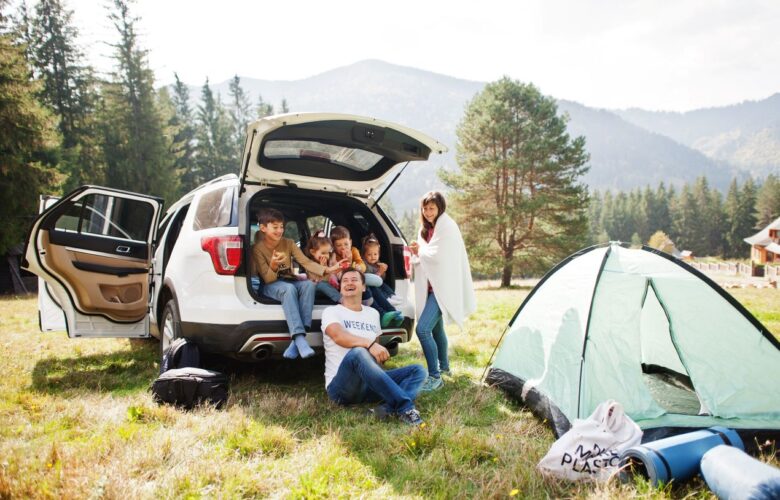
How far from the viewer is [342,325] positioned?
359cm

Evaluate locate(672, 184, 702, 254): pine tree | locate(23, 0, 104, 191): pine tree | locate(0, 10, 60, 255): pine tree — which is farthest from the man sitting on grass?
locate(672, 184, 702, 254): pine tree

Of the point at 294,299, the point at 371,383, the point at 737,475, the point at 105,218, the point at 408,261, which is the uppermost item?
the point at 105,218

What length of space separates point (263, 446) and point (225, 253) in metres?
1.51

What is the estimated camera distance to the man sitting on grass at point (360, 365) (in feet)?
10.8

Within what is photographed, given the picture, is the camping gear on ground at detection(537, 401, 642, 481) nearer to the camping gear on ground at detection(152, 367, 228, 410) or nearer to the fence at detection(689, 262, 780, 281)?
the camping gear on ground at detection(152, 367, 228, 410)

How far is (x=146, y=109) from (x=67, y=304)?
24.3m

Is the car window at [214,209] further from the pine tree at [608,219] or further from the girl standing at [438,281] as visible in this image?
the pine tree at [608,219]

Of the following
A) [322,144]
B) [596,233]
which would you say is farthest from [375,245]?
[596,233]

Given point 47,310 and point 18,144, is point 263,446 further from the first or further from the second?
point 18,144

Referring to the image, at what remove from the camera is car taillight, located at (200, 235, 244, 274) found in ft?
11.8

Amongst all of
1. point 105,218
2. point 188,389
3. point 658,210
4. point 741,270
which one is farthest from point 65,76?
point 658,210

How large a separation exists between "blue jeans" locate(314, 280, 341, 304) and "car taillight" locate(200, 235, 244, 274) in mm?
775

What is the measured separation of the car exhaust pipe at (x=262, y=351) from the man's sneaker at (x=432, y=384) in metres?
1.39

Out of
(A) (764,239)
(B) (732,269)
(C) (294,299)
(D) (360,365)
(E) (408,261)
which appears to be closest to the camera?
(D) (360,365)
